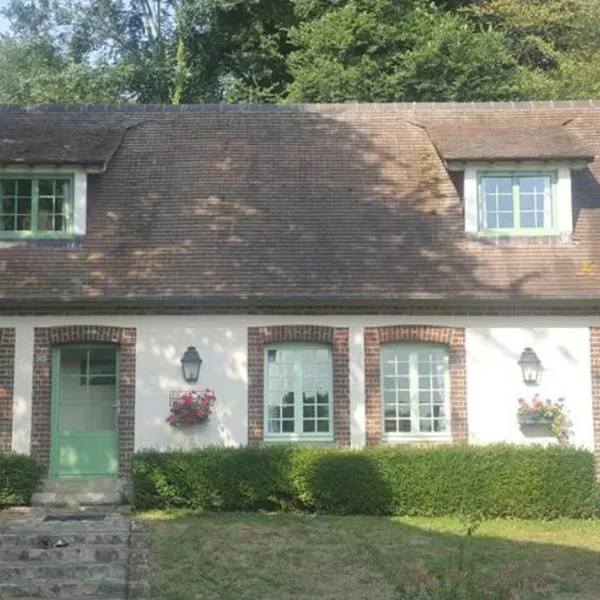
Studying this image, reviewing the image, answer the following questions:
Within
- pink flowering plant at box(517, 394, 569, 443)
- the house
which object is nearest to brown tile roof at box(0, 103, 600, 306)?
the house

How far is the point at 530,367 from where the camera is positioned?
46.1 ft

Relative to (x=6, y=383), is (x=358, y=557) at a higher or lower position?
lower

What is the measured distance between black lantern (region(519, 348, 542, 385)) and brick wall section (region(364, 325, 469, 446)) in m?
0.92

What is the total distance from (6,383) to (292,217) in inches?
214

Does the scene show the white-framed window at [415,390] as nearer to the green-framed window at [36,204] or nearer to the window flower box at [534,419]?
the window flower box at [534,419]

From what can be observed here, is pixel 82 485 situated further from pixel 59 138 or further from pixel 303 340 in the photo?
pixel 59 138

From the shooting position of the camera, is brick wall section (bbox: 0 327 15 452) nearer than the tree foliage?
→ Yes

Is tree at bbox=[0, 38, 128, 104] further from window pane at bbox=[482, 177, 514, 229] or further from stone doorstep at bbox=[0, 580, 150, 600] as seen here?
stone doorstep at bbox=[0, 580, 150, 600]

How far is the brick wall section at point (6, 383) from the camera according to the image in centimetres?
1391

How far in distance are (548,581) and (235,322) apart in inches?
259

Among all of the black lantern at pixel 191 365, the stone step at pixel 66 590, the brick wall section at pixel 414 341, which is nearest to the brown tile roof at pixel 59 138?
the black lantern at pixel 191 365

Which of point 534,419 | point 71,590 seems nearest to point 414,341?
point 534,419

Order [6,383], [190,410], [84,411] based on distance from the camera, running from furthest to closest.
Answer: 1. [84,411]
2. [6,383]
3. [190,410]

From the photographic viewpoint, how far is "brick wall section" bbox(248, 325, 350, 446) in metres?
14.1
